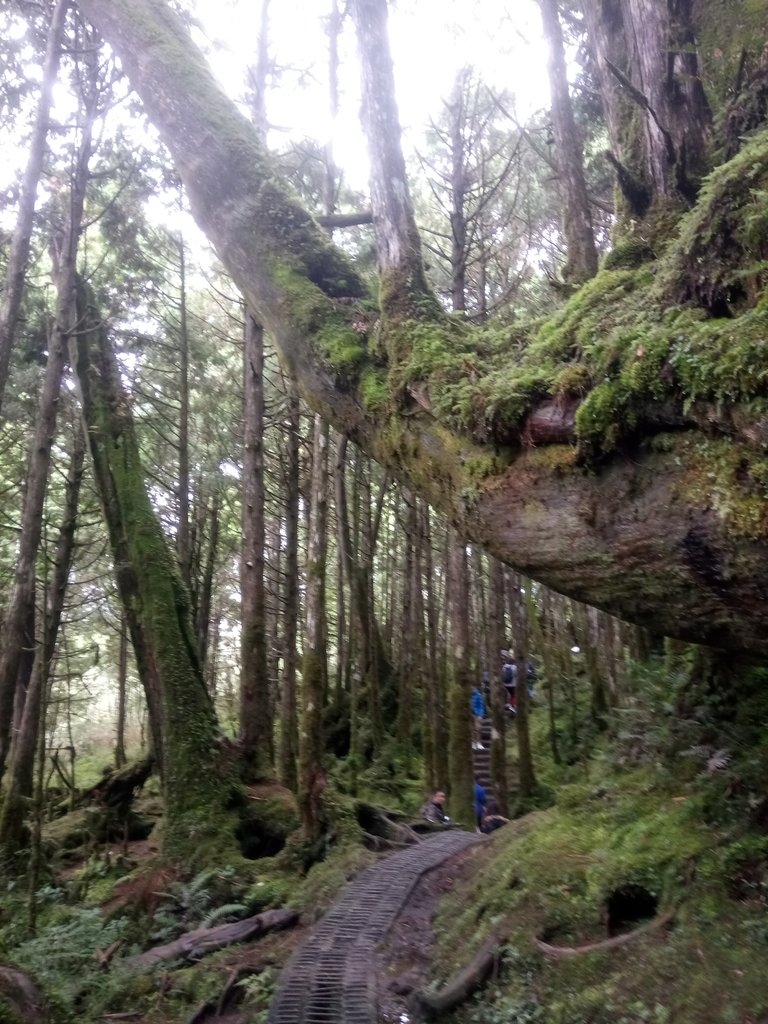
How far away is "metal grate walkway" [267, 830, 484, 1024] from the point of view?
5.54 m

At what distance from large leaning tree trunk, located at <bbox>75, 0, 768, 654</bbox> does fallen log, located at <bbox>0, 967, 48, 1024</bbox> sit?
11.7ft

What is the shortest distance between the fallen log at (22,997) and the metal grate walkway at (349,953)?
1965mm

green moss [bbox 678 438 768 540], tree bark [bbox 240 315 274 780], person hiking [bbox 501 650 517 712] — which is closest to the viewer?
green moss [bbox 678 438 768 540]

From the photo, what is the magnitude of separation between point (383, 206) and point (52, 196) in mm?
8201

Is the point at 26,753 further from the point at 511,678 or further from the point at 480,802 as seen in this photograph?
the point at 511,678

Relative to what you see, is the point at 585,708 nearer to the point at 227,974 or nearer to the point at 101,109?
the point at 227,974

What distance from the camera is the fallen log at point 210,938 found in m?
7.18

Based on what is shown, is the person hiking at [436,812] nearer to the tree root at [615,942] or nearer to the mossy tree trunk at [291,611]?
the mossy tree trunk at [291,611]

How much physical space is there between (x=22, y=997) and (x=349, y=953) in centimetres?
316

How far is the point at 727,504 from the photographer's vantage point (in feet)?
10.7

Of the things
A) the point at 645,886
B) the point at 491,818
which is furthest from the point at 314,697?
the point at 645,886

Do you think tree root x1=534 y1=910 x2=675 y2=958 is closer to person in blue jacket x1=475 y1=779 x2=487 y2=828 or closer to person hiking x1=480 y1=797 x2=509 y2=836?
person hiking x1=480 y1=797 x2=509 y2=836

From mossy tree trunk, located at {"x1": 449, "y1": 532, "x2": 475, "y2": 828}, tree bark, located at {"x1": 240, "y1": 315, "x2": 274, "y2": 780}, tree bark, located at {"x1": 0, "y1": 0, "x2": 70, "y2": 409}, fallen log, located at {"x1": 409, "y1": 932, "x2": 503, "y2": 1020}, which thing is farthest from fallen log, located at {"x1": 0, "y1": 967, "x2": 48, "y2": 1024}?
mossy tree trunk, located at {"x1": 449, "y1": 532, "x2": 475, "y2": 828}

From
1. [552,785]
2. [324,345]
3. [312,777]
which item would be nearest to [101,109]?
[324,345]
